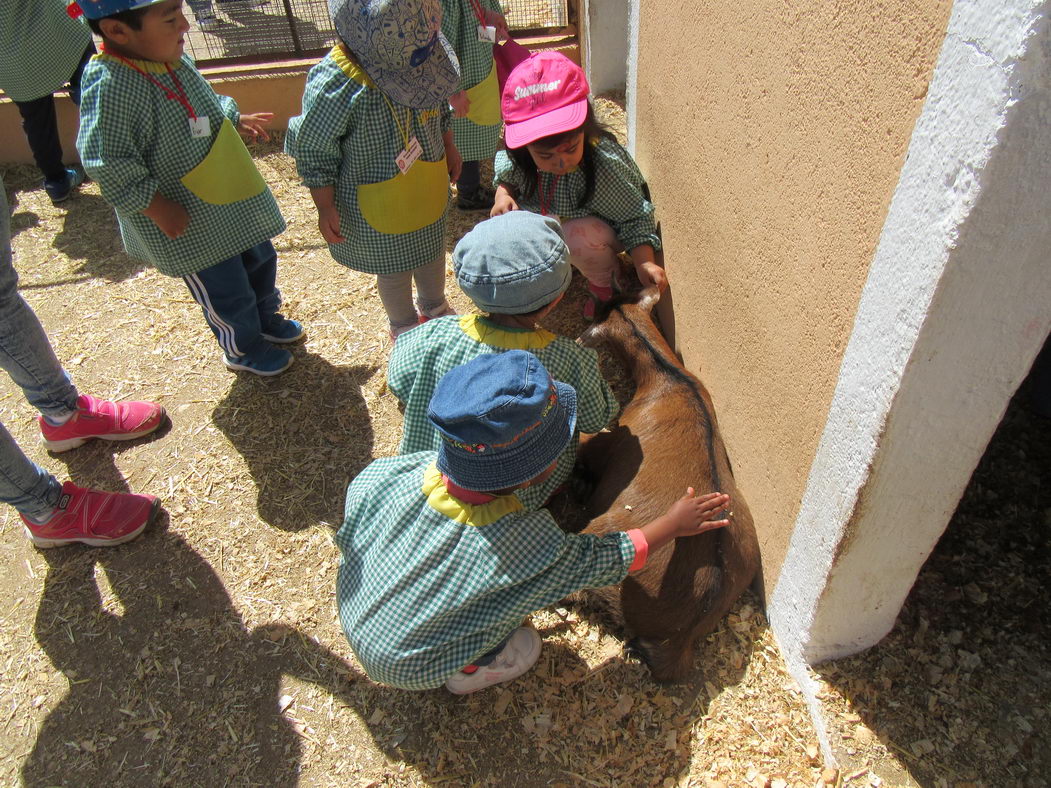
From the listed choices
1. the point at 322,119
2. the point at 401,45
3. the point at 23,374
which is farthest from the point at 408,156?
the point at 23,374

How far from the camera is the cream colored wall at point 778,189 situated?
155 cm

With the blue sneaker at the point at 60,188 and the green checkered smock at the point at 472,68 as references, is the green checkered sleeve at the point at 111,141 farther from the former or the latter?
the blue sneaker at the point at 60,188

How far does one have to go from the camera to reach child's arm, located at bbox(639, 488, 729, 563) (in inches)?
86.7

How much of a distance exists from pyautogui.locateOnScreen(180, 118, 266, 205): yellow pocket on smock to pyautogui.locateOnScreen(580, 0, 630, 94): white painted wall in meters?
3.48

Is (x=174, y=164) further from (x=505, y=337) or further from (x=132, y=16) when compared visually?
(x=505, y=337)

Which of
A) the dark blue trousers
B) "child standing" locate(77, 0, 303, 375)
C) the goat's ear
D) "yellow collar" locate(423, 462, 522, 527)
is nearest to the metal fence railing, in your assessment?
the dark blue trousers

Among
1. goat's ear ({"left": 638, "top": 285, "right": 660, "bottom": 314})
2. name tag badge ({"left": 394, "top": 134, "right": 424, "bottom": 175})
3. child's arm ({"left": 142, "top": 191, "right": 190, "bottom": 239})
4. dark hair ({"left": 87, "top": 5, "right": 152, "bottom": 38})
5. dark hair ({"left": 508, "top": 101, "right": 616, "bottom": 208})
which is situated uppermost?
dark hair ({"left": 87, "top": 5, "right": 152, "bottom": 38})

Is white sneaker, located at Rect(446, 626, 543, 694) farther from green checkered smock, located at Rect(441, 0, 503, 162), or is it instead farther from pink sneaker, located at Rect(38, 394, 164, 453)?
green checkered smock, located at Rect(441, 0, 503, 162)

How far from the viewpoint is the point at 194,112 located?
280cm

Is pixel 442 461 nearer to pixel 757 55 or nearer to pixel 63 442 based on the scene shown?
pixel 757 55

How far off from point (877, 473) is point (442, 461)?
43.7 inches

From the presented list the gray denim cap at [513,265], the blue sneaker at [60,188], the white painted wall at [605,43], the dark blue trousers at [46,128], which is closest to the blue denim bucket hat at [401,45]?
the gray denim cap at [513,265]

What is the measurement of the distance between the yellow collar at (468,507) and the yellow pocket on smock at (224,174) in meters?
1.75

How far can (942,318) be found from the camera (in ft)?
4.73
